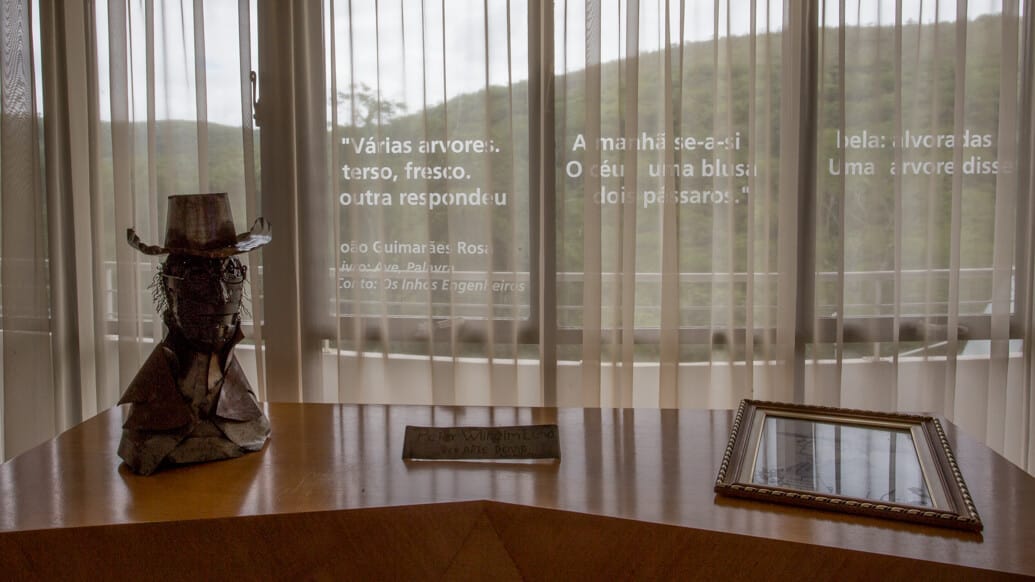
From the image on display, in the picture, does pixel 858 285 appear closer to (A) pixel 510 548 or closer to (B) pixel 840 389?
(B) pixel 840 389

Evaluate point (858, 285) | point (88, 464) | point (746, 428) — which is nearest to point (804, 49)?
point (858, 285)

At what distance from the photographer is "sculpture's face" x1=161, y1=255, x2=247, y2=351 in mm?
1249

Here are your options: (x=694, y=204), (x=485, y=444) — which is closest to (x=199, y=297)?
(x=485, y=444)

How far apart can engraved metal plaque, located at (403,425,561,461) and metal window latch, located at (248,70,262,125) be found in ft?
3.54

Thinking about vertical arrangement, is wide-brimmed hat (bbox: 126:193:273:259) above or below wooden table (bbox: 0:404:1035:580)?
above

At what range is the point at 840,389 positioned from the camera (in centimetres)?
202

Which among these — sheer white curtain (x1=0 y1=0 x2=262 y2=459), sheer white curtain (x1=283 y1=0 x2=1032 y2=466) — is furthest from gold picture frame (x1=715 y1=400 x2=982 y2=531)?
sheer white curtain (x1=0 y1=0 x2=262 y2=459)

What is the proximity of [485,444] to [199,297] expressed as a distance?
482 millimetres

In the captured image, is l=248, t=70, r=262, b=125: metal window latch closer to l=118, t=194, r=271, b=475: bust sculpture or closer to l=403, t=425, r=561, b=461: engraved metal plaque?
l=118, t=194, r=271, b=475: bust sculpture

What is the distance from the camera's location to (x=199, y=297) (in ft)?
4.10

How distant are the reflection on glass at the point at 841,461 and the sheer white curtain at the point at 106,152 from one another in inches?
51.0

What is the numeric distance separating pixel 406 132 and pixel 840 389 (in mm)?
1213

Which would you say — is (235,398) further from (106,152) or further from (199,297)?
(106,152)

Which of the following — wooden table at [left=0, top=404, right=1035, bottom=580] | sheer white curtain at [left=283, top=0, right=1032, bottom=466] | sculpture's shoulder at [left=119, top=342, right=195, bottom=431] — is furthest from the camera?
sheer white curtain at [left=283, top=0, right=1032, bottom=466]
